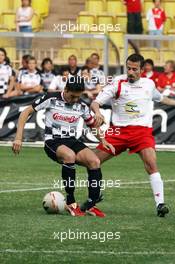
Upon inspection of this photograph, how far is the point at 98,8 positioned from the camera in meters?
29.0

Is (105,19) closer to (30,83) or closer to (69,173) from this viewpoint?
(30,83)

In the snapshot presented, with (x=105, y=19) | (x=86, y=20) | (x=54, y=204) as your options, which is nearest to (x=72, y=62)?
(x=86, y=20)

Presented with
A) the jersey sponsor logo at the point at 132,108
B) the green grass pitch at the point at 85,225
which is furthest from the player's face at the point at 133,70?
the green grass pitch at the point at 85,225

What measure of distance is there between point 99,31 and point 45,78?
9.14 feet

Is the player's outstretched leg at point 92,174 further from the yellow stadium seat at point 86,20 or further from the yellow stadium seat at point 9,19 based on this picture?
the yellow stadium seat at point 9,19

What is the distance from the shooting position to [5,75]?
24344 millimetres

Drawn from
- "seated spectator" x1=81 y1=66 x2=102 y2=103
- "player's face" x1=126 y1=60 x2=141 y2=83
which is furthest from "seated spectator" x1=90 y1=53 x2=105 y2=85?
A: "player's face" x1=126 y1=60 x2=141 y2=83

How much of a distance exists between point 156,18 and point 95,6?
298 cm

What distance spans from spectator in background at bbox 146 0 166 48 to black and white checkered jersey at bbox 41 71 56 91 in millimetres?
3372

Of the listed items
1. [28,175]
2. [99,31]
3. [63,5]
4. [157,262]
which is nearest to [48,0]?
[63,5]

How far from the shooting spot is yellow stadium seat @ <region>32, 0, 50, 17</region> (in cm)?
2867

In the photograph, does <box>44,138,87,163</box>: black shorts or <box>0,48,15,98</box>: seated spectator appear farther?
<box>0,48,15,98</box>: seated spectator

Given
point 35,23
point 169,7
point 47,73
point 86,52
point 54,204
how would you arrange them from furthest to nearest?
point 169,7, point 35,23, point 86,52, point 47,73, point 54,204

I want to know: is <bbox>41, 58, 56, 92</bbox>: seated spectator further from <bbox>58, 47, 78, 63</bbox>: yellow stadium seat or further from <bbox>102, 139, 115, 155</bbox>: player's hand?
<bbox>102, 139, 115, 155</bbox>: player's hand
